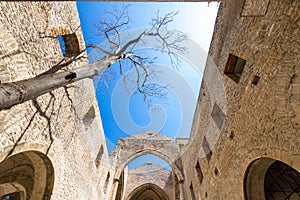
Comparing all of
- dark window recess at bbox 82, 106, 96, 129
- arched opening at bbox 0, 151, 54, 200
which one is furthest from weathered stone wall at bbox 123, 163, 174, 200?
arched opening at bbox 0, 151, 54, 200

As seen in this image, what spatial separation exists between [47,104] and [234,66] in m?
5.18

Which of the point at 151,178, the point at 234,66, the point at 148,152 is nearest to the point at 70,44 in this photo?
the point at 234,66

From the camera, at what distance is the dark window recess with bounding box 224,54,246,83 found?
15.2ft

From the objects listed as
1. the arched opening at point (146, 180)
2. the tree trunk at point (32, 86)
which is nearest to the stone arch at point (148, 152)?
the arched opening at point (146, 180)

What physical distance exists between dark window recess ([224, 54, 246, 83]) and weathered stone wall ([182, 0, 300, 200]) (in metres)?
0.16

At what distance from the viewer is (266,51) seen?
2.94m

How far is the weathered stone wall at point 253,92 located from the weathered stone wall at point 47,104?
4.53 m

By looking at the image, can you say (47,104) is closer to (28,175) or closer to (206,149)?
Answer: (28,175)

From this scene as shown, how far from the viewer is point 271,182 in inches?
164

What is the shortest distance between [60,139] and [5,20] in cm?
302

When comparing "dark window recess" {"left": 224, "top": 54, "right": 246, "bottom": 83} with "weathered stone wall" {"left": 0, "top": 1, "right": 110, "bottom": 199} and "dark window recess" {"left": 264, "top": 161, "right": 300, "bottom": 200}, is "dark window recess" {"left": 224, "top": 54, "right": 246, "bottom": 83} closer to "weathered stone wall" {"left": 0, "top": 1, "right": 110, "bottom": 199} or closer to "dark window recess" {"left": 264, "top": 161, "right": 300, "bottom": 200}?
"dark window recess" {"left": 264, "top": 161, "right": 300, "bottom": 200}

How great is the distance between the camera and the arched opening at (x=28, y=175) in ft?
13.3

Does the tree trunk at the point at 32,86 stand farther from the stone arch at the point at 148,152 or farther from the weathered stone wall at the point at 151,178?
the weathered stone wall at the point at 151,178

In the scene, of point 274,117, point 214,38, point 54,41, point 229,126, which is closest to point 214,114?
point 229,126
